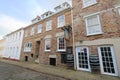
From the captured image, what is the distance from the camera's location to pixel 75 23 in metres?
9.59

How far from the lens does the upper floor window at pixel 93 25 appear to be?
7.85m

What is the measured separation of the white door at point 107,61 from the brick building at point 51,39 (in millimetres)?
3539

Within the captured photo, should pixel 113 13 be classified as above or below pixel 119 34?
above

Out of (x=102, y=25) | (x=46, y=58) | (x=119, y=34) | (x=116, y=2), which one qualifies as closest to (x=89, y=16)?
(x=102, y=25)

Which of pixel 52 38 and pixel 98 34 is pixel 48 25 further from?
pixel 98 34

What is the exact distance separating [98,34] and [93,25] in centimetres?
113

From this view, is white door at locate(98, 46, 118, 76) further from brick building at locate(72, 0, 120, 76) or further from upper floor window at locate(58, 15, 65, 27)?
upper floor window at locate(58, 15, 65, 27)

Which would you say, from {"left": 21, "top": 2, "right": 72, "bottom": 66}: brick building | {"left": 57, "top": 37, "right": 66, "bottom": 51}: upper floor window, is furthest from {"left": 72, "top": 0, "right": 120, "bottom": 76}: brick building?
{"left": 57, "top": 37, "right": 66, "bottom": 51}: upper floor window

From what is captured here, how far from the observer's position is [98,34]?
25.0ft

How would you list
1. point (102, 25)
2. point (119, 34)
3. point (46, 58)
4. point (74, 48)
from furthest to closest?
point (46, 58)
point (74, 48)
point (102, 25)
point (119, 34)

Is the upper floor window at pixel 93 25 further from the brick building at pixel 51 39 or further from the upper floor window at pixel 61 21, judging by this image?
the upper floor window at pixel 61 21

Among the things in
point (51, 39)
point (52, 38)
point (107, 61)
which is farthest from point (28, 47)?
point (107, 61)

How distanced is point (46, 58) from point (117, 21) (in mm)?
9632

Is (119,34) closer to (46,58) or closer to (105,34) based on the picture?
(105,34)
